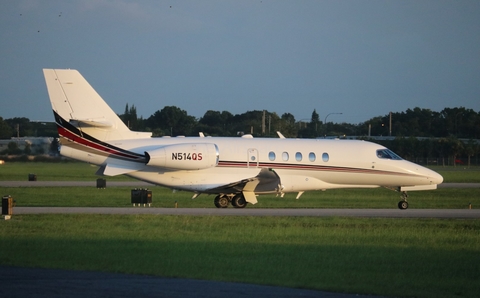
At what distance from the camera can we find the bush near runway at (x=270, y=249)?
12695 mm

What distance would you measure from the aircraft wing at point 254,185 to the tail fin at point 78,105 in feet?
14.6

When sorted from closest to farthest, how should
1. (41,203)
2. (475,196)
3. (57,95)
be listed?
1. (57,95)
2. (41,203)
3. (475,196)

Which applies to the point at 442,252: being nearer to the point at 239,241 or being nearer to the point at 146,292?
the point at 239,241

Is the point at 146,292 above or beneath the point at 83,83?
beneath

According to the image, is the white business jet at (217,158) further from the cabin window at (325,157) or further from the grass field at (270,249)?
the grass field at (270,249)

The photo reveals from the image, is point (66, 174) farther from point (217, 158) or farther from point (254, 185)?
point (254, 185)

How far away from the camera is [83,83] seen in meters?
26.3

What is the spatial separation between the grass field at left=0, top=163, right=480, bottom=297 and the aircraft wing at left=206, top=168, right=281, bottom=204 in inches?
169

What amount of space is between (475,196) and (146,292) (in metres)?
30.4

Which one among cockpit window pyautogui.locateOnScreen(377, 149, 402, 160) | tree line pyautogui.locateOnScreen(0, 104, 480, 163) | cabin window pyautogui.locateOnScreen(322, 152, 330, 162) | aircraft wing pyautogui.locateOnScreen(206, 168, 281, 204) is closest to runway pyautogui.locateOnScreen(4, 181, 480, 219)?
aircraft wing pyautogui.locateOnScreen(206, 168, 281, 204)

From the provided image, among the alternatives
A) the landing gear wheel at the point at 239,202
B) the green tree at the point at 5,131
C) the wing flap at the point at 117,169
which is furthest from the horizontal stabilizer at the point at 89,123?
the green tree at the point at 5,131

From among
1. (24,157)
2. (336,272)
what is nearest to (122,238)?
(336,272)

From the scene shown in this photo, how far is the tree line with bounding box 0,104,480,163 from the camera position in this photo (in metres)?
71.9

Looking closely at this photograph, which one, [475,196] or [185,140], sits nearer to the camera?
[185,140]
